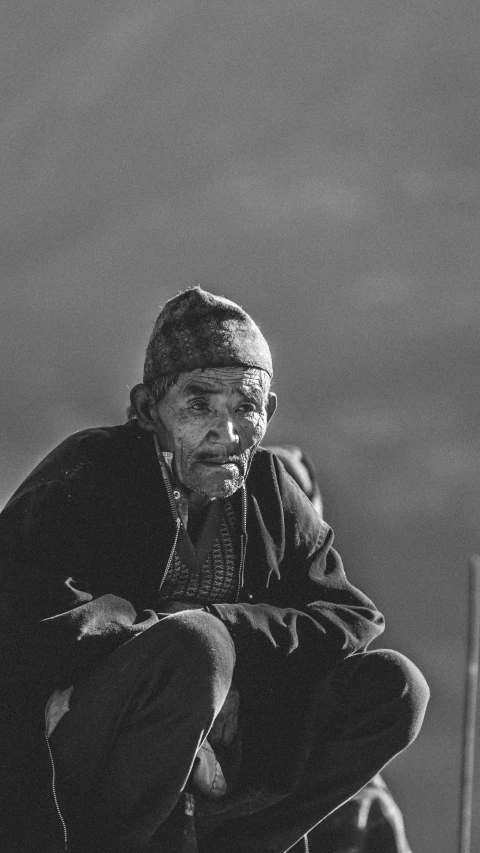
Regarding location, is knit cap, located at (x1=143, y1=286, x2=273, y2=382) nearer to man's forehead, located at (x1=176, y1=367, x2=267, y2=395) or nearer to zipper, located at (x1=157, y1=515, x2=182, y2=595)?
man's forehead, located at (x1=176, y1=367, x2=267, y2=395)

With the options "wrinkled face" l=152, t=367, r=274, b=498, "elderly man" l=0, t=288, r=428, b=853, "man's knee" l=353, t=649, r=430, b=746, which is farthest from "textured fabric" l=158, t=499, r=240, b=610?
"man's knee" l=353, t=649, r=430, b=746

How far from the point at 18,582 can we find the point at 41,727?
0.31 metres

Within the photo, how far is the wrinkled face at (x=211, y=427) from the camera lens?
3.68 meters

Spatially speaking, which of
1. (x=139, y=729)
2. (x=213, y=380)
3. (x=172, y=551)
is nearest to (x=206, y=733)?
(x=139, y=729)

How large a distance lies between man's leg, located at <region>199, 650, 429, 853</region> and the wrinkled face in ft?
1.67

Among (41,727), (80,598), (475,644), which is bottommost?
(475,644)

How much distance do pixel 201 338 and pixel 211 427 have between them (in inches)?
8.1

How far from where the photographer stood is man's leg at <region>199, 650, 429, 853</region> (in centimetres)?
356

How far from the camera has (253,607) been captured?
3592 mm

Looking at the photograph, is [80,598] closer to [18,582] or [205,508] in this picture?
[18,582]

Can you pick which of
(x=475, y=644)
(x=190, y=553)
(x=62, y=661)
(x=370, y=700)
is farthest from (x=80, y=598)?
(x=475, y=644)

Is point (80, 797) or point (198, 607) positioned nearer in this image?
point (80, 797)

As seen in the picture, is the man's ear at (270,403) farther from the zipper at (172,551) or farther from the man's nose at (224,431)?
the zipper at (172,551)

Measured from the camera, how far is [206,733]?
335 cm
